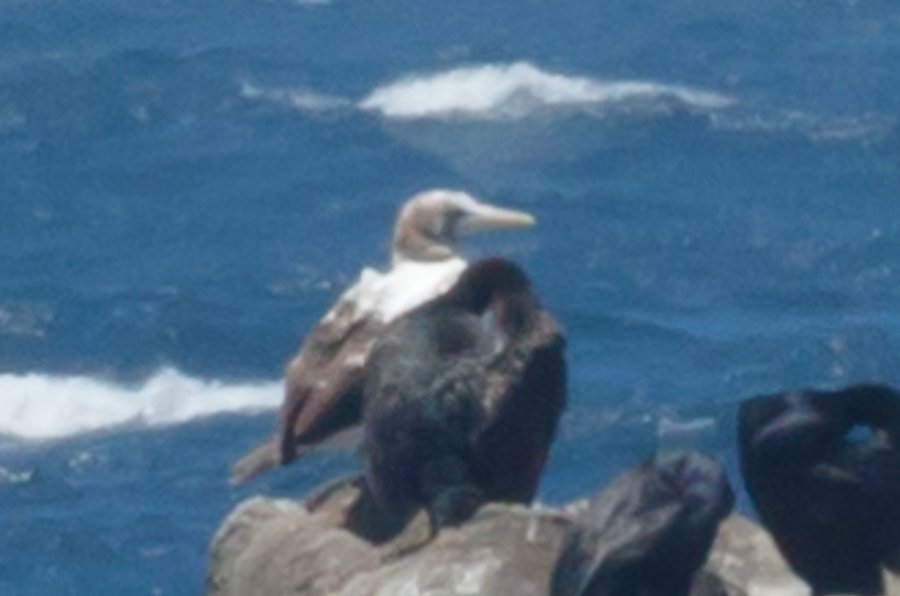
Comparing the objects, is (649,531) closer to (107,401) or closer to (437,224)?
(437,224)

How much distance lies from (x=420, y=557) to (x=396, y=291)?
1783 mm

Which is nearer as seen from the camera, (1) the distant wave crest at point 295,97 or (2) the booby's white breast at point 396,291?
(2) the booby's white breast at point 396,291

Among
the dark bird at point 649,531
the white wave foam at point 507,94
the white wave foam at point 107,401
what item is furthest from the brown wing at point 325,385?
the white wave foam at point 507,94

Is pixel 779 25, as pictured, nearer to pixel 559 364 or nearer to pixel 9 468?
pixel 9 468

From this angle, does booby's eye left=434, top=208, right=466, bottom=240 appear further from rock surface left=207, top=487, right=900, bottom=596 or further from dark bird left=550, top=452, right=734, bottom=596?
dark bird left=550, top=452, right=734, bottom=596

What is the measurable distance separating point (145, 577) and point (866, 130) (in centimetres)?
838

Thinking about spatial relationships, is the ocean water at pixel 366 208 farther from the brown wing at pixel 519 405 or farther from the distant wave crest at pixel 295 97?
the brown wing at pixel 519 405

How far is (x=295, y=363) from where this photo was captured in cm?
1023

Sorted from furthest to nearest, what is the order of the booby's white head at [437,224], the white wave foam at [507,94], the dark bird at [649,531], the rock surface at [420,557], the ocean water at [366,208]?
the white wave foam at [507,94]
the ocean water at [366,208]
the booby's white head at [437,224]
the rock surface at [420,557]
the dark bird at [649,531]

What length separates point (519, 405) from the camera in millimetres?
9141

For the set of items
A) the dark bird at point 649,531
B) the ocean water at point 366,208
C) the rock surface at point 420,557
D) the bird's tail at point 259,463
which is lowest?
the ocean water at point 366,208

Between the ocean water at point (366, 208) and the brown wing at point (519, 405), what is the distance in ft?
17.8

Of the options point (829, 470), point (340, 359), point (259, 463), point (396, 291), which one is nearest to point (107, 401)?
point (259, 463)

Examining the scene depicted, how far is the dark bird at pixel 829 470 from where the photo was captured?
843 centimetres
